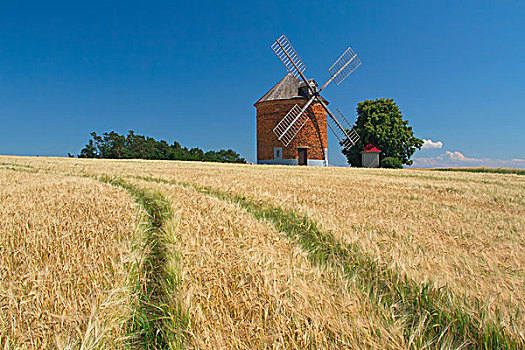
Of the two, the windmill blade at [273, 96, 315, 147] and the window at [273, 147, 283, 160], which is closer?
the windmill blade at [273, 96, 315, 147]

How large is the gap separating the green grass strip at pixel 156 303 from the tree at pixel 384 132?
3384 centimetres

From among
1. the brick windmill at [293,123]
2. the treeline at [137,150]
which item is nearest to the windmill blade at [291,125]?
the brick windmill at [293,123]

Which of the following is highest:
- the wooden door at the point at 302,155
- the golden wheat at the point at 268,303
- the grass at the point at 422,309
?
the wooden door at the point at 302,155

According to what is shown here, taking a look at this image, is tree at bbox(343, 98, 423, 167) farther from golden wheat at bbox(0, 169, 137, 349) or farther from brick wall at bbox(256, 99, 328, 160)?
golden wheat at bbox(0, 169, 137, 349)

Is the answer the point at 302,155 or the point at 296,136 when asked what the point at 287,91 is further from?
the point at 302,155

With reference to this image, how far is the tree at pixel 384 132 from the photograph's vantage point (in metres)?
33.2

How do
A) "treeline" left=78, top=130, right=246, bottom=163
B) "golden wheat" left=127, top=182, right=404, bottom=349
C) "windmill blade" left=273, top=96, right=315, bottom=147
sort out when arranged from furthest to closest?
"treeline" left=78, top=130, right=246, bottom=163 → "windmill blade" left=273, top=96, right=315, bottom=147 → "golden wheat" left=127, top=182, right=404, bottom=349

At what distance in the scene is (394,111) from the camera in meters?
34.6

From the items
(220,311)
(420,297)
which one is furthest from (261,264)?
(420,297)

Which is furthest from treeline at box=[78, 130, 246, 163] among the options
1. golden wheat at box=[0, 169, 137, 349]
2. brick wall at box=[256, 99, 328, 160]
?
golden wheat at box=[0, 169, 137, 349]

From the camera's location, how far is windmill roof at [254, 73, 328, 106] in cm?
3109

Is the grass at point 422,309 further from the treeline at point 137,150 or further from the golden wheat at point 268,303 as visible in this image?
the treeline at point 137,150

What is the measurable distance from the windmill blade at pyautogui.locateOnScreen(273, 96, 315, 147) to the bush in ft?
33.3

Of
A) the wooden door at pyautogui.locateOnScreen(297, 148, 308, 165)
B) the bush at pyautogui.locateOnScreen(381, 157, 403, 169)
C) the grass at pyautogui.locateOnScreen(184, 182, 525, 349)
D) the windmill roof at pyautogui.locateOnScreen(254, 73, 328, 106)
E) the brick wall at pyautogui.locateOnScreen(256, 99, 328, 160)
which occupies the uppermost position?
the windmill roof at pyautogui.locateOnScreen(254, 73, 328, 106)
